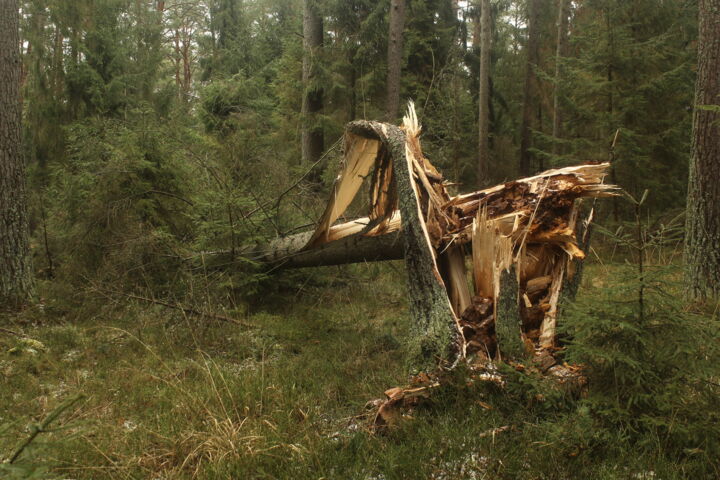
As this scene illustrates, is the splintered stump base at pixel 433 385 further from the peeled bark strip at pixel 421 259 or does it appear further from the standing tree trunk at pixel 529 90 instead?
the standing tree trunk at pixel 529 90

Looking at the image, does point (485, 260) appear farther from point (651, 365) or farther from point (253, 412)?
point (253, 412)

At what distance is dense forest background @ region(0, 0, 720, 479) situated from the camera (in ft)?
9.76

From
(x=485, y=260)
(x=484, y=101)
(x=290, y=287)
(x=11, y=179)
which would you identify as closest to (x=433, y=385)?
(x=485, y=260)

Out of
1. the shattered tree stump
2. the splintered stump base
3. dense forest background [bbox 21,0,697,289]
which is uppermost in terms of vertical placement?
dense forest background [bbox 21,0,697,289]

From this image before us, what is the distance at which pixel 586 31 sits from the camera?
40.9 ft

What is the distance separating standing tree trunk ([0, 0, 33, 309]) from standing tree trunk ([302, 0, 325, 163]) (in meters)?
7.74

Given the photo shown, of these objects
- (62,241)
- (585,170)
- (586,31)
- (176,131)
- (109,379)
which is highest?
(586,31)

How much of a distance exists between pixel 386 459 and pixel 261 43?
22180 mm

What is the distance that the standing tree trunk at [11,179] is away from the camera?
23.8ft

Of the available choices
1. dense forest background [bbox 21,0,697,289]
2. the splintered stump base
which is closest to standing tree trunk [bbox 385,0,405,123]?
dense forest background [bbox 21,0,697,289]

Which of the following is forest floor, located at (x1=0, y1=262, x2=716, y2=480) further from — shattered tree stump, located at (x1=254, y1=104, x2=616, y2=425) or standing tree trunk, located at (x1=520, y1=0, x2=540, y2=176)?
standing tree trunk, located at (x1=520, y1=0, x2=540, y2=176)

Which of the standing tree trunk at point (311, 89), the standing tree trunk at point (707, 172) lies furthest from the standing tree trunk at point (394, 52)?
the standing tree trunk at point (707, 172)

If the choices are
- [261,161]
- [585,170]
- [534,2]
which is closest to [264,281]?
[261,161]

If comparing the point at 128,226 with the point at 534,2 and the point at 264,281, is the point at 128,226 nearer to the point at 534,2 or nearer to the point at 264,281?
the point at 264,281
